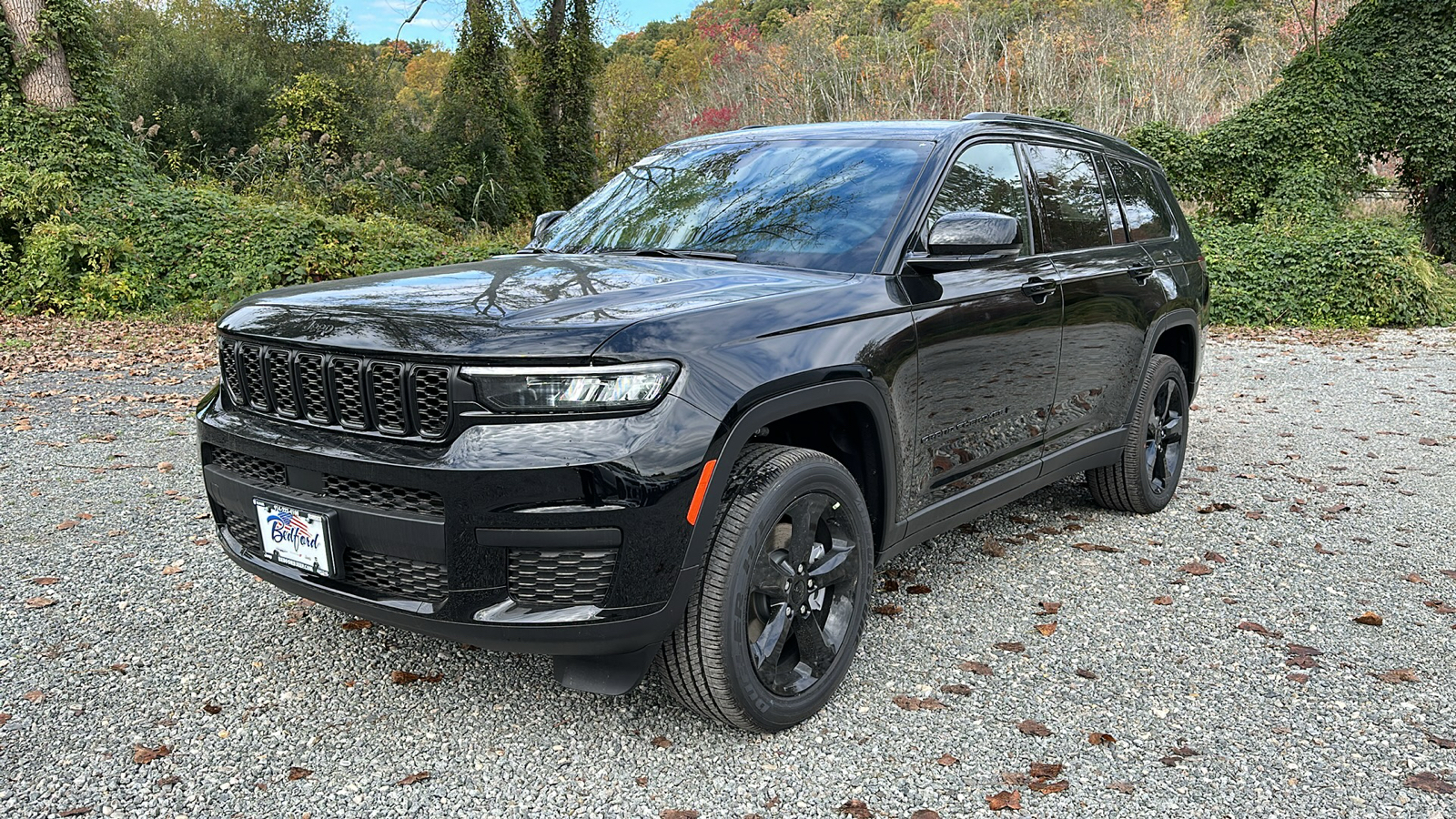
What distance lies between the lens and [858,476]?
3314 mm

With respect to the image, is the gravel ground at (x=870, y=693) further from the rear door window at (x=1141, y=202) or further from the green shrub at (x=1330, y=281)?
the green shrub at (x=1330, y=281)

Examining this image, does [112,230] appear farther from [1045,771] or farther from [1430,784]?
[1430,784]

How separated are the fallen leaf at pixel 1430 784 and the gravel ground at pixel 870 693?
0.04ft

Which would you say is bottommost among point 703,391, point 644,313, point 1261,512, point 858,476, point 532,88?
point 1261,512

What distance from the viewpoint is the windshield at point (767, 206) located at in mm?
3490

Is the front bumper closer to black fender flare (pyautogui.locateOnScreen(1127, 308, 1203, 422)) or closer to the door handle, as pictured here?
the door handle

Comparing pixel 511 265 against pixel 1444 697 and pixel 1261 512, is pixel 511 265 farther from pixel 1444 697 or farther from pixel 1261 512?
pixel 1261 512

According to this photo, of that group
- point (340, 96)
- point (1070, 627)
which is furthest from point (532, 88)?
point (1070, 627)

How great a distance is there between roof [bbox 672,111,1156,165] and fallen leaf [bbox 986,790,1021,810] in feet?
7.43

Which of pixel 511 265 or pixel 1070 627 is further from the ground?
pixel 511 265

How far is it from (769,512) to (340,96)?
87.9 feet

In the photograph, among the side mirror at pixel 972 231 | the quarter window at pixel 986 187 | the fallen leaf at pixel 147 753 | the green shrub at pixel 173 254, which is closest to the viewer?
the fallen leaf at pixel 147 753

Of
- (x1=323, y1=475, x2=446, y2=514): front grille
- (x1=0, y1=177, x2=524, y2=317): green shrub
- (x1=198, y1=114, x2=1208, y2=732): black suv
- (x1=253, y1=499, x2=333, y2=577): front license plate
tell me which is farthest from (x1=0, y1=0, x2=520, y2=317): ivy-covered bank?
(x1=323, y1=475, x2=446, y2=514): front grille

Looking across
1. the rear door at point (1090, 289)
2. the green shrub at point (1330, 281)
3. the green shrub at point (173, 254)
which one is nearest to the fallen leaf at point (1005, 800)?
the rear door at point (1090, 289)
